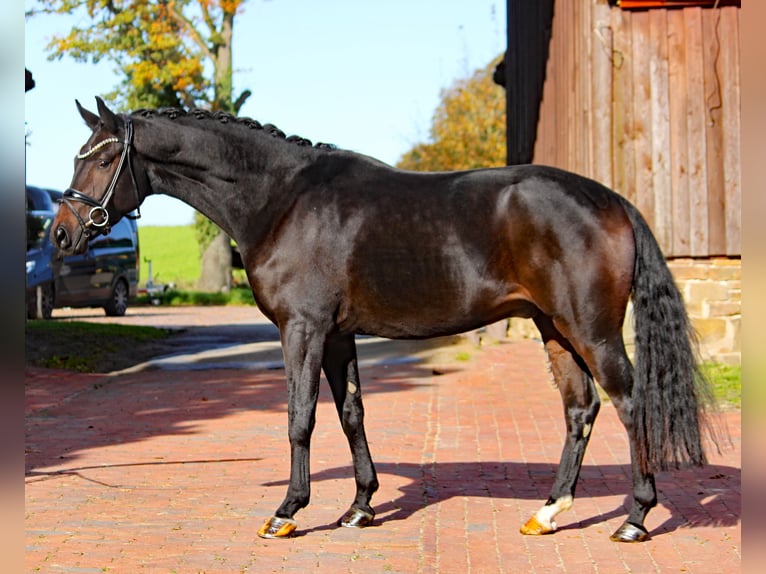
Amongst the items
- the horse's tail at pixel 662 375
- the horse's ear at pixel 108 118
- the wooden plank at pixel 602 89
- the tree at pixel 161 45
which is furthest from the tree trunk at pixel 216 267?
the horse's tail at pixel 662 375

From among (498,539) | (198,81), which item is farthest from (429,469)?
(198,81)

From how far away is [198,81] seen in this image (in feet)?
113

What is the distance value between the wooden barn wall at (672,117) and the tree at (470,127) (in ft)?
120

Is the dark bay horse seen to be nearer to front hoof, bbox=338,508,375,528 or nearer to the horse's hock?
front hoof, bbox=338,508,375,528

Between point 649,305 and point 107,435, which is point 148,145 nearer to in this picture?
point 649,305

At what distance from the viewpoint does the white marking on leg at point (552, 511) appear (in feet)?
18.0

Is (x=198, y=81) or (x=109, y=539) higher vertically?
(x=198, y=81)

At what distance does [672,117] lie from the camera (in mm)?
11859

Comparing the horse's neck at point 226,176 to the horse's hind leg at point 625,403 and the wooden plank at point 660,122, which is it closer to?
the horse's hind leg at point 625,403

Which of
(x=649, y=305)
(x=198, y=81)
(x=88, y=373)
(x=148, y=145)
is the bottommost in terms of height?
(x=88, y=373)

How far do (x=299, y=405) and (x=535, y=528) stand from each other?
1.47 meters

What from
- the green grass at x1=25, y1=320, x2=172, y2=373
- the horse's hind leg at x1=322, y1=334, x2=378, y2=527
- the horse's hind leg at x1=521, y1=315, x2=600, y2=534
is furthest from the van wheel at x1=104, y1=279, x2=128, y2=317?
the horse's hind leg at x1=521, y1=315, x2=600, y2=534

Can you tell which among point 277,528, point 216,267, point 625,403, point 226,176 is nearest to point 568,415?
point 625,403

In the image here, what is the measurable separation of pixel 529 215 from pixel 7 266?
4087 mm
